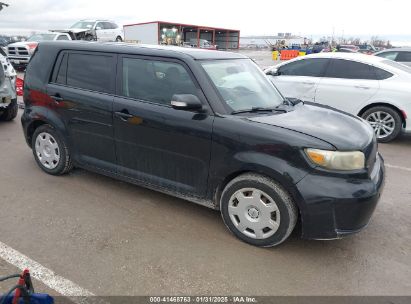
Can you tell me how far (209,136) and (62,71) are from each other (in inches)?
87.8

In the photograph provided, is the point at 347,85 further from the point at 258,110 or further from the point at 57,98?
the point at 57,98

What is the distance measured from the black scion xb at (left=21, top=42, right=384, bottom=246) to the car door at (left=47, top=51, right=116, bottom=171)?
13 millimetres

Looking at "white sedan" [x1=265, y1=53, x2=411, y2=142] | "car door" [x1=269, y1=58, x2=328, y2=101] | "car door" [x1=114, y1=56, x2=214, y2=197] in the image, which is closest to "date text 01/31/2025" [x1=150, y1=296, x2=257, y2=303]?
"car door" [x1=114, y1=56, x2=214, y2=197]

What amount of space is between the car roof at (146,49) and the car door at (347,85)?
3.45 metres

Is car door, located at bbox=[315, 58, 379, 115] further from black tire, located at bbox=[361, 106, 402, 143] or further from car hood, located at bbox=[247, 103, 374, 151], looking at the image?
car hood, located at bbox=[247, 103, 374, 151]

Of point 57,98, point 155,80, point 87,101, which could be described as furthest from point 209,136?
point 57,98

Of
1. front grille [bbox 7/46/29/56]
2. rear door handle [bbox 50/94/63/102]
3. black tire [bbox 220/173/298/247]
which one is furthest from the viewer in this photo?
front grille [bbox 7/46/29/56]

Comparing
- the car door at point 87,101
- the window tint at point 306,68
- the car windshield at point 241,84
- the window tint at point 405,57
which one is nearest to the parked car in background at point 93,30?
the window tint at point 306,68

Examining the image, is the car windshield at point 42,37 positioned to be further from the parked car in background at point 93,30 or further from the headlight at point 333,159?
the headlight at point 333,159

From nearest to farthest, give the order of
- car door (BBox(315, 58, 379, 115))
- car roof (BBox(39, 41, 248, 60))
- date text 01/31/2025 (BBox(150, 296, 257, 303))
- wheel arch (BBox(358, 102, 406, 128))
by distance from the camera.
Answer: date text 01/31/2025 (BBox(150, 296, 257, 303)), car roof (BBox(39, 41, 248, 60)), wheel arch (BBox(358, 102, 406, 128)), car door (BBox(315, 58, 379, 115))

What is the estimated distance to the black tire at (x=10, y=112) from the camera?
7353 millimetres

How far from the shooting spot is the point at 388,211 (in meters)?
4.07

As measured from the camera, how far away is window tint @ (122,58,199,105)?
11.8ft

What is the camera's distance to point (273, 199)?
310cm
